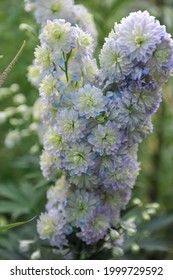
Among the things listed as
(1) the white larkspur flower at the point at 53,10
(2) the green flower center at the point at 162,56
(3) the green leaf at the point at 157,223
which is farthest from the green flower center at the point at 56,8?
(3) the green leaf at the point at 157,223

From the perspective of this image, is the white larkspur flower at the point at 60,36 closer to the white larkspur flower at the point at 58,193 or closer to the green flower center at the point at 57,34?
the green flower center at the point at 57,34

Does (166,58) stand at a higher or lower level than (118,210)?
higher

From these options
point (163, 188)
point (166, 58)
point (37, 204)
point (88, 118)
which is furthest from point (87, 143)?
point (163, 188)

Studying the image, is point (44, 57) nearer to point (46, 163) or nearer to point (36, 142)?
point (46, 163)

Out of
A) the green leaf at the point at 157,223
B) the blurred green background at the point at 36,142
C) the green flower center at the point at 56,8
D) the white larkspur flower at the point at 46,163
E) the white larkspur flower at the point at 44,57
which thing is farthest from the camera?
the blurred green background at the point at 36,142

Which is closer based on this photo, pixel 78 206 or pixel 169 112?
pixel 78 206

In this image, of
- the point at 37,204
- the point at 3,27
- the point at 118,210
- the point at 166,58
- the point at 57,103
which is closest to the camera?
the point at 166,58

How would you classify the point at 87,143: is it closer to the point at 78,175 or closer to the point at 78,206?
the point at 78,175
